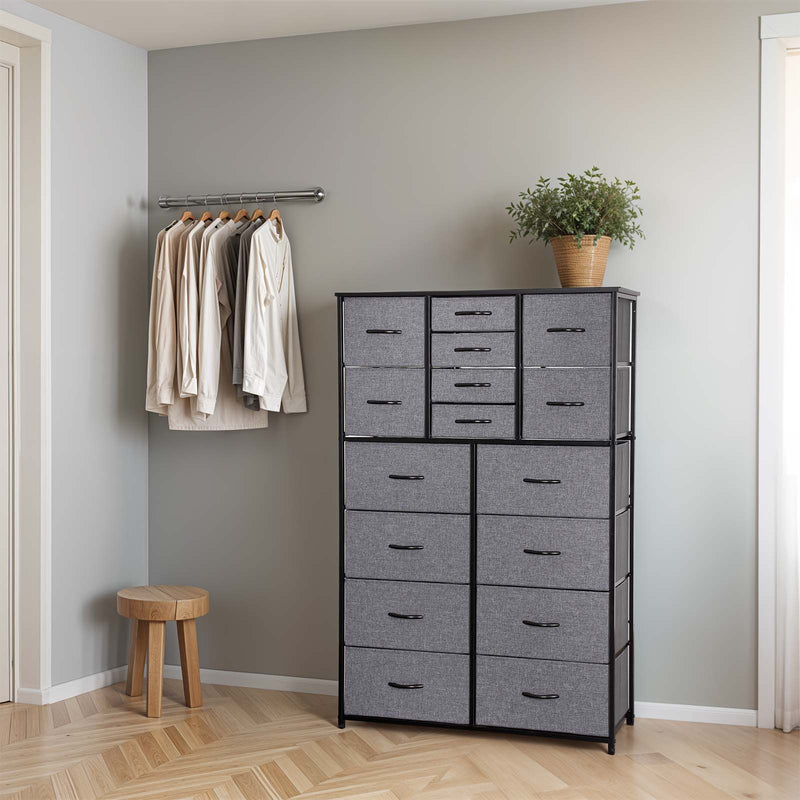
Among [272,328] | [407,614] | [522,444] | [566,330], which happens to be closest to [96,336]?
[272,328]

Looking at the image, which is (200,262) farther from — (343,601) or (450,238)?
(343,601)

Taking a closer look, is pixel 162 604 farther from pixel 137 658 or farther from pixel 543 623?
pixel 543 623

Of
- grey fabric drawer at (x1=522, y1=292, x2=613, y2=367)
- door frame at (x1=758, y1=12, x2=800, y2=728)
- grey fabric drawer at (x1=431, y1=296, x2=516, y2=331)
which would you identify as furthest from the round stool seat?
door frame at (x1=758, y1=12, x2=800, y2=728)

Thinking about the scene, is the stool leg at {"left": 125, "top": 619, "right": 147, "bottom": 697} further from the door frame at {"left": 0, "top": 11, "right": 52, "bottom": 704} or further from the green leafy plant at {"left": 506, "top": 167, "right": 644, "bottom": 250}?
the green leafy plant at {"left": 506, "top": 167, "right": 644, "bottom": 250}

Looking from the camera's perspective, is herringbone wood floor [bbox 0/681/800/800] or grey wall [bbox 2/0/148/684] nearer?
herringbone wood floor [bbox 0/681/800/800]

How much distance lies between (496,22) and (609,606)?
87.9 inches

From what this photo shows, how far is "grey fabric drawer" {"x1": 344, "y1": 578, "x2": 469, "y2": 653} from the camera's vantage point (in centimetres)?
353

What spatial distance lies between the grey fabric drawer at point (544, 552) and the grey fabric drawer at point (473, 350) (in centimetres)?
53

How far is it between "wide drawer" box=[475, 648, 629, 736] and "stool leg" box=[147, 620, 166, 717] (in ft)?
3.97

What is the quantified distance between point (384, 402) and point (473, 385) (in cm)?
33

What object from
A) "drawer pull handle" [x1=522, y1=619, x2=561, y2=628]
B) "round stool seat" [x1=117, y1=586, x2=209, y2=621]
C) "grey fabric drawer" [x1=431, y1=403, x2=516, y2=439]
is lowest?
"round stool seat" [x1=117, y1=586, x2=209, y2=621]

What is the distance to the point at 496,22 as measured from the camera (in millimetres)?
3910

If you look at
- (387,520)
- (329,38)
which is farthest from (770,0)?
(387,520)

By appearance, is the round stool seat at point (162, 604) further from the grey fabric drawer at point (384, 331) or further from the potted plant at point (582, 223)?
the potted plant at point (582, 223)
